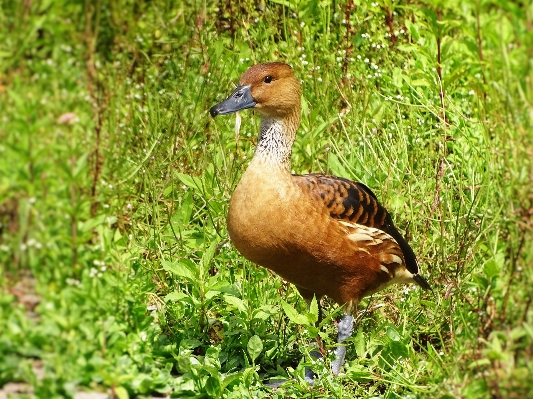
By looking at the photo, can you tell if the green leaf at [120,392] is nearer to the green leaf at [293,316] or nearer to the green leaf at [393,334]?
the green leaf at [293,316]

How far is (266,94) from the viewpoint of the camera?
5020 mm

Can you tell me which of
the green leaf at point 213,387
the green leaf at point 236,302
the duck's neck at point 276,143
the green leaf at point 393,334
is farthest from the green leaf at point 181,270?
the green leaf at point 393,334

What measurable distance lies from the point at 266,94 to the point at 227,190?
79 cm

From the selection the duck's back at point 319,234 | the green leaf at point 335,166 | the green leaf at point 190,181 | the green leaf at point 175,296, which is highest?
the green leaf at point 335,166

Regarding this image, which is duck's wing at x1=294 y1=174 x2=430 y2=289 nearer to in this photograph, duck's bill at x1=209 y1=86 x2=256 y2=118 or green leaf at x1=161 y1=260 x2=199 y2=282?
duck's bill at x1=209 y1=86 x2=256 y2=118

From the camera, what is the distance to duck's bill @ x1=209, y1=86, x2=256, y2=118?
4.95 meters

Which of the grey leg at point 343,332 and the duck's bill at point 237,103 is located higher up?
the duck's bill at point 237,103

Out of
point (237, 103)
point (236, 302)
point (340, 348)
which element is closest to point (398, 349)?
point (340, 348)

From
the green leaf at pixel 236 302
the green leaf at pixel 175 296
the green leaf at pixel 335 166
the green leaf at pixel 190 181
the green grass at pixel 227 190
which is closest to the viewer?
the green grass at pixel 227 190

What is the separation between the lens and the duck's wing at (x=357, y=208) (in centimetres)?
491

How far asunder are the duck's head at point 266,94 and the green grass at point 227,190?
22.1 inches

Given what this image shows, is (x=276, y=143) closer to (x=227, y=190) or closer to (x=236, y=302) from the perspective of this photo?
(x=227, y=190)

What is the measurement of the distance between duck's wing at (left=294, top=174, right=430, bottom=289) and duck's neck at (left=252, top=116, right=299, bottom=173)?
126 mm

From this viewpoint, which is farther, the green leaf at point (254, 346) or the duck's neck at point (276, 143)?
the duck's neck at point (276, 143)
